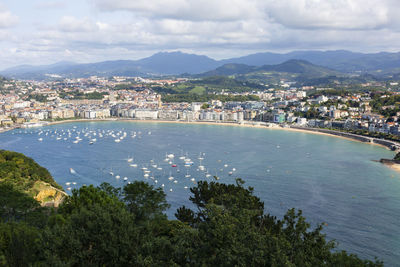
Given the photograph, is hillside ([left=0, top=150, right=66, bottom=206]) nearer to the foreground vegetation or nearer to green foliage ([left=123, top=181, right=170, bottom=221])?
green foliage ([left=123, top=181, right=170, bottom=221])

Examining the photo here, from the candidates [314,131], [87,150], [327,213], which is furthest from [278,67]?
[327,213]

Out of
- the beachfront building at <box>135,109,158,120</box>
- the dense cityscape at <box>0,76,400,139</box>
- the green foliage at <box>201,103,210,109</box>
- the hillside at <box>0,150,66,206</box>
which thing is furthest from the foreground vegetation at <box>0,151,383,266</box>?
the green foliage at <box>201,103,210,109</box>

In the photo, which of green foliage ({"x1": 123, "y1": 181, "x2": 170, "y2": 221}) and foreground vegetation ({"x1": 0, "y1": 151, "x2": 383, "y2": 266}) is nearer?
foreground vegetation ({"x1": 0, "y1": 151, "x2": 383, "y2": 266})

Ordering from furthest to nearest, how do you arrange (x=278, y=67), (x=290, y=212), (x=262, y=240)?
(x=278, y=67), (x=290, y=212), (x=262, y=240)

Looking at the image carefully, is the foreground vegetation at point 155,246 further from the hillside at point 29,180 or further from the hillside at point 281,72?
the hillside at point 281,72

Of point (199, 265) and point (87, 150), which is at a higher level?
point (199, 265)

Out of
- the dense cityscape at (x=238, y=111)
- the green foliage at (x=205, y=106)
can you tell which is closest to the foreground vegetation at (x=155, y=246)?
the dense cityscape at (x=238, y=111)

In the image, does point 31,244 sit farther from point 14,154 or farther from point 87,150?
point 87,150
